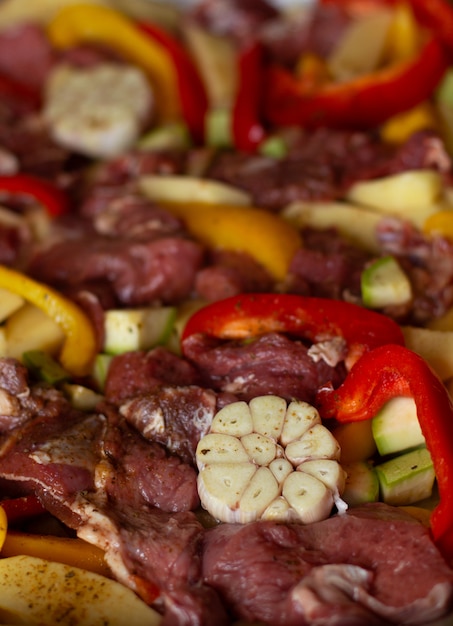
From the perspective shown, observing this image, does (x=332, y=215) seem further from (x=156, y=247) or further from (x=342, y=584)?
(x=342, y=584)

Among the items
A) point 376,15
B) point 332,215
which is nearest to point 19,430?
point 332,215

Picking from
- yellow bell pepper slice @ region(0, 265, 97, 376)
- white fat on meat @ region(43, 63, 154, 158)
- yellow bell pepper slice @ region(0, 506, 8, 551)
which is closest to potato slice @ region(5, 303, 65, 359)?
yellow bell pepper slice @ region(0, 265, 97, 376)

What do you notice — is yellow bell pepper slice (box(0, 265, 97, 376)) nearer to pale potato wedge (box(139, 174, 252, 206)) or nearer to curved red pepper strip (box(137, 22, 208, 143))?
pale potato wedge (box(139, 174, 252, 206))

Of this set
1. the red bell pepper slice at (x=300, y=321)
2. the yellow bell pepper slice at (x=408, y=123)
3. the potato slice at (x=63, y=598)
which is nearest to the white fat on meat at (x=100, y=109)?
the yellow bell pepper slice at (x=408, y=123)

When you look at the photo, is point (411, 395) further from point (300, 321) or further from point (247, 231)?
point (247, 231)

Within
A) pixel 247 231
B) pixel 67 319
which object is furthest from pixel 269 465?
pixel 247 231
